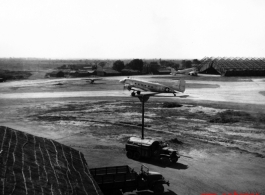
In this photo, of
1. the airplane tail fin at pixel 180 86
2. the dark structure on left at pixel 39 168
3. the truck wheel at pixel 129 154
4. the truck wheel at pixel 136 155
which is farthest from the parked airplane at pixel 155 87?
the dark structure on left at pixel 39 168

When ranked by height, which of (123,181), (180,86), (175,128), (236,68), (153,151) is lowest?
(175,128)

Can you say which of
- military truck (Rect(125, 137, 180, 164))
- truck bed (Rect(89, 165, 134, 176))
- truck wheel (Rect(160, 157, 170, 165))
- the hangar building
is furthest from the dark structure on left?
the hangar building

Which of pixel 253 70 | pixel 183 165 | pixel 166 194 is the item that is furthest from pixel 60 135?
pixel 253 70

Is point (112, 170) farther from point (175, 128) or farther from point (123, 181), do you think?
point (175, 128)

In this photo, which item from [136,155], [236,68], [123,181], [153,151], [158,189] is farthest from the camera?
[236,68]

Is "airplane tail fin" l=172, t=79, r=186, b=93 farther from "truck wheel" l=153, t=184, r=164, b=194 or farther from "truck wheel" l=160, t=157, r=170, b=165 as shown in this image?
"truck wheel" l=153, t=184, r=164, b=194

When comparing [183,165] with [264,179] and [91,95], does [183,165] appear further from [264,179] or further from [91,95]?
[91,95]

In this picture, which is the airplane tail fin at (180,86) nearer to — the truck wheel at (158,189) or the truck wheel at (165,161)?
the truck wheel at (165,161)

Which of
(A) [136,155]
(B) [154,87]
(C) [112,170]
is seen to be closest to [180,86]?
(B) [154,87]

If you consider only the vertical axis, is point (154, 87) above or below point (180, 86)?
below
